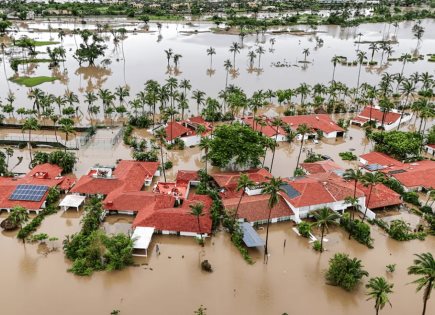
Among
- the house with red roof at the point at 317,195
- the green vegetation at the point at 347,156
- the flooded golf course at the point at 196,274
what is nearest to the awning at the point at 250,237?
the flooded golf course at the point at 196,274

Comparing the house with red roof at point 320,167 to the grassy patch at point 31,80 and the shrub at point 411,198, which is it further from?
the grassy patch at point 31,80

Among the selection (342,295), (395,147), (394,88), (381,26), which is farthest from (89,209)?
(381,26)

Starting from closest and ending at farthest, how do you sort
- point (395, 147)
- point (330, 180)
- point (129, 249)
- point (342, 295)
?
point (342, 295) < point (129, 249) < point (330, 180) < point (395, 147)

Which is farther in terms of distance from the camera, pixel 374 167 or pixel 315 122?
pixel 315 122

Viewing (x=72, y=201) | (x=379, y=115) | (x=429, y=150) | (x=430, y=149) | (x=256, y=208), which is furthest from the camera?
(x=379, y=115)

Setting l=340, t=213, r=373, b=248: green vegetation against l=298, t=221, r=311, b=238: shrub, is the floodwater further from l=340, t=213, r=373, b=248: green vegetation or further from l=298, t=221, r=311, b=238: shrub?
l=340, t=213, r=373, b=248: green vegetation

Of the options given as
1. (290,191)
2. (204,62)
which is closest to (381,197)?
(290,191)

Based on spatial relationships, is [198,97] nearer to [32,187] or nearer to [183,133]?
[183,133]

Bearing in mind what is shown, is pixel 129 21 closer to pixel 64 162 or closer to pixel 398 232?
pixel 64 162
